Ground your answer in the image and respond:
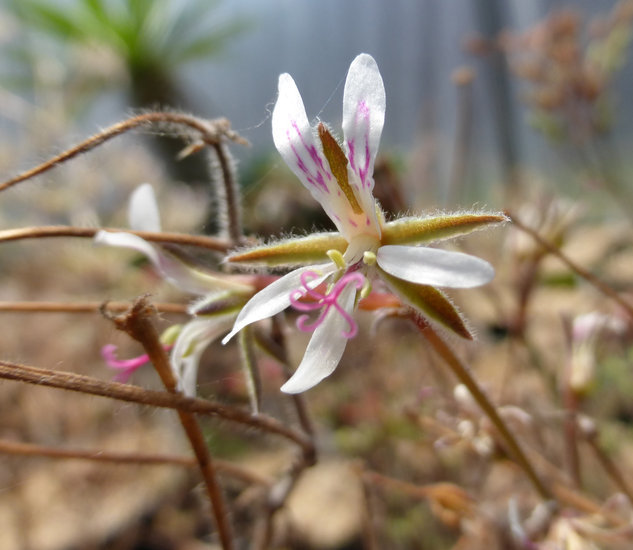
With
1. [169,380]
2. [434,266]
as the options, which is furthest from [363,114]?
[169,380]

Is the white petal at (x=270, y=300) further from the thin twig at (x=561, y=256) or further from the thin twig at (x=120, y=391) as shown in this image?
the thin twig at (x=561, y=256)

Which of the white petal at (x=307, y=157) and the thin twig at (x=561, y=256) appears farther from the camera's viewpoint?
the thin twig at (x=561, y=256)

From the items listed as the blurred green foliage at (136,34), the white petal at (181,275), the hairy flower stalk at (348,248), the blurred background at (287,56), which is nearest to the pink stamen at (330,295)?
the hairy flower stalk at (348,248)

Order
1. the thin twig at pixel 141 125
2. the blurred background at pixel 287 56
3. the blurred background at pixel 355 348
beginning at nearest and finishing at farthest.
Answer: the thin twig at pixel 141 125 < the blurred background at pixel 355 348 < the blurred background at pixel 287 56

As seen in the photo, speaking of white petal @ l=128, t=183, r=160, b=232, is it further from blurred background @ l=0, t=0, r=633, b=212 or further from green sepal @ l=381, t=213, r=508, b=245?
blurred background @ l=0, t=0, r=633, b=212

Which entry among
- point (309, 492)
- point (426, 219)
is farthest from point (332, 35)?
point (426, 219)

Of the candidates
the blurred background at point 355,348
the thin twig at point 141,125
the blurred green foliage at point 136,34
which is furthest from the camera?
the blurred green foliage at point 136,34
